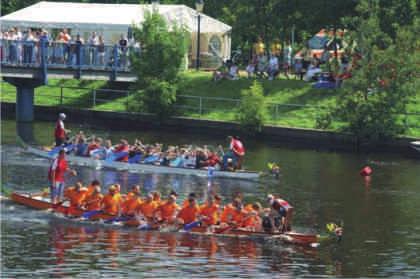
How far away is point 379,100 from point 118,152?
1583 centimetres

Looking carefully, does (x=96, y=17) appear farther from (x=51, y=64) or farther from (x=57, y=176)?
(x=57, y=176)

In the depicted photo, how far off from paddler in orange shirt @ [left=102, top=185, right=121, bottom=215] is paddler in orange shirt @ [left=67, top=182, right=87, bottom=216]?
102 centimetres

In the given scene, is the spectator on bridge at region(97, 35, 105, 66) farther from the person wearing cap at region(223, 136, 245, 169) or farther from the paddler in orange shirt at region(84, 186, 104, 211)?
the paddler in orange shirt at region(84, 186, 104, 211)

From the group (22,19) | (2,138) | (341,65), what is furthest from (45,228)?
(22,19)

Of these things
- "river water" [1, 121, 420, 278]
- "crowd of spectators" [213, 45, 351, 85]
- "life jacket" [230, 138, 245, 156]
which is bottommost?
"river water" [1, 121, 420, 278]

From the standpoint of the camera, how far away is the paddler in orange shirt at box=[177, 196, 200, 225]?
4300 cm

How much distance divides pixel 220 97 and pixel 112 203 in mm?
29948

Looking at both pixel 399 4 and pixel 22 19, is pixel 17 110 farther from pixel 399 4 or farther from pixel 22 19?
pixel 399 4

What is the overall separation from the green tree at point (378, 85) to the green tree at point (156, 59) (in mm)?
10963

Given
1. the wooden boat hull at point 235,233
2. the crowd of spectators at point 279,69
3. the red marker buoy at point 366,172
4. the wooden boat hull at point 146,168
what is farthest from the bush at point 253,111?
the wooden boat hull at point 235,233

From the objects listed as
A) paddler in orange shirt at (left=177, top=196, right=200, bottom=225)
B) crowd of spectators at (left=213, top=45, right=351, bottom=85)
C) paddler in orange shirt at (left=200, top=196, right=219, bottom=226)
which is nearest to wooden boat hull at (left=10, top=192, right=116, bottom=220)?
paddler in orange shirt at (left=177, top=196, right=200, bottom=225)

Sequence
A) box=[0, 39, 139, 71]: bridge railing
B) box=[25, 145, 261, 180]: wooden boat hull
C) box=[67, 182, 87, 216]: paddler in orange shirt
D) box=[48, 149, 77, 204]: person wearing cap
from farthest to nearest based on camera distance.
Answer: box=[0, 39, 139, 71]: bridge railing
box=[25, 145, 261, 180]: wooden boat hull
box=[48, 149, 77, 204]: person wearing cap
box=[67, 182, 87, 216]: paddler in orange shirt

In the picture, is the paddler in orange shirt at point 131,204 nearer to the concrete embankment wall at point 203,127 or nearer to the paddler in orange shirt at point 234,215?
the paddler in orange shirt at point 234,215

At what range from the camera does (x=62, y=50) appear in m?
69.4
